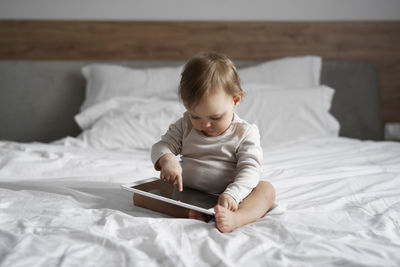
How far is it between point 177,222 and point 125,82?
1411 millimetres

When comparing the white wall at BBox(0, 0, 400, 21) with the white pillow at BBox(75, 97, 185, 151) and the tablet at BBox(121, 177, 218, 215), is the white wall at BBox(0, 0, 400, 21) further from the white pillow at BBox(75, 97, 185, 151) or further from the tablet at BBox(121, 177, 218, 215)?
the tablet at BBox(121, 177, 218, 215)

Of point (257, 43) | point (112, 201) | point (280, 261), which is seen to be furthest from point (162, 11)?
point (280, 261)

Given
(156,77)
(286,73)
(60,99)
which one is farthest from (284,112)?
(60,99)

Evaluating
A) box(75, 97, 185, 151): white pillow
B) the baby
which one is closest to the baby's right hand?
the baby

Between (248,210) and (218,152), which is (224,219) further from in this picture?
(218,152)

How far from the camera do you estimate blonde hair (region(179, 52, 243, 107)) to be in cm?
87

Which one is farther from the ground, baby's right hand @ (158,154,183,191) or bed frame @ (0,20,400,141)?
bed frame @ (0,20,400,141)

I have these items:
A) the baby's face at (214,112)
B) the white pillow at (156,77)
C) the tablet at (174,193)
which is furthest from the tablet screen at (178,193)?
the white pillow at (156,77)

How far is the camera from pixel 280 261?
2.07 feet

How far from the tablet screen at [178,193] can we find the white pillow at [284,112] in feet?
3.02

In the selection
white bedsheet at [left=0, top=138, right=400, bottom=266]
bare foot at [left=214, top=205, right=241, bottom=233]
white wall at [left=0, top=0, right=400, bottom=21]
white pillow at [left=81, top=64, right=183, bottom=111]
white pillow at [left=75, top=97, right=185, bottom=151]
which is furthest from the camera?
white wall at [left=0, top=0, right=400, bottom=21]

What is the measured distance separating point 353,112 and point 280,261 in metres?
1.81

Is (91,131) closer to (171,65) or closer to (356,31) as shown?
(171,65)

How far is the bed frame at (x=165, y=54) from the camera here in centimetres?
217
